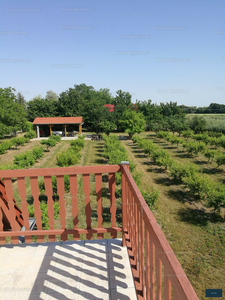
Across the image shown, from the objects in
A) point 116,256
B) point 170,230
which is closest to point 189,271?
point 170,230

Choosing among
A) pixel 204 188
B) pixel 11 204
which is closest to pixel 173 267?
pixel 11 204

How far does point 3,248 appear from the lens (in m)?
2.53

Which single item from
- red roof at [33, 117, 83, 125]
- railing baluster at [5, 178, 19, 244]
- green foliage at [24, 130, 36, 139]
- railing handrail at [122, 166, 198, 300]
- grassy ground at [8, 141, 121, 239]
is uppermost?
red roof at [33, 117, 83, 125]

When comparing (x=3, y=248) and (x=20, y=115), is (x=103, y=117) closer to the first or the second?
(x=20, y=115)

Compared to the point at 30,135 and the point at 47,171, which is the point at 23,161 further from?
the point at 30,135

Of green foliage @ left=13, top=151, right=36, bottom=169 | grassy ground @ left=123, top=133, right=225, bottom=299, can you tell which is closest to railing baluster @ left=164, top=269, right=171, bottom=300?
grassy ground @ left=123, top=133, right=225, bottom=299

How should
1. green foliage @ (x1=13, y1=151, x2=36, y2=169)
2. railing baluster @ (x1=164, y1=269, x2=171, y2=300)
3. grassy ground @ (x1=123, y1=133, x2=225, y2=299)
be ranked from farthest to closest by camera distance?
green foliage @ (x1=13, y1=151, x2=36, y2=169), grassy ground @ (x1=123, y1=133, x2=225, y2=299), railing baluster @ (x1=164, y1=269, x2=171, y2=300)

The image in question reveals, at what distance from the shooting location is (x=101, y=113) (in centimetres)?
3045

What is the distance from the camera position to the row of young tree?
25766 millimetres

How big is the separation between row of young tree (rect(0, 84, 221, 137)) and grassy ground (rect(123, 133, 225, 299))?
57.1 feet

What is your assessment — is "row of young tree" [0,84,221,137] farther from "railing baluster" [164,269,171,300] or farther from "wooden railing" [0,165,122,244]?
"railing baluster" [164,269,171,300]

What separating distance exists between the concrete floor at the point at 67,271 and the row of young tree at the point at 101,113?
21442 millimetres

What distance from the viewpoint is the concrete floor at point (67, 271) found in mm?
1911

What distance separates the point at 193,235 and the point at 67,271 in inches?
224
